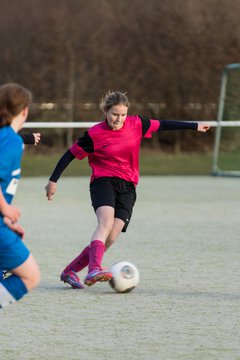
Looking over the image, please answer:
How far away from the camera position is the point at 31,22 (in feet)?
94.6

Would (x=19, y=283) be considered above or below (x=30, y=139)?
below

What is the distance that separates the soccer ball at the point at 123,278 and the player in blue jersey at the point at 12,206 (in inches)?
84.8

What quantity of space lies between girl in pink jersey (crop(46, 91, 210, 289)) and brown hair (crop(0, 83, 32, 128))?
252 centimetres

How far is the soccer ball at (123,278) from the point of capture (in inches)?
295

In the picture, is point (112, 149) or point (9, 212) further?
point (112, 149)

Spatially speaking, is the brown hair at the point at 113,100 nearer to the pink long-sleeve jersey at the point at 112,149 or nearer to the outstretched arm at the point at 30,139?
the pink long-sleeve jersey at the point at 112,149

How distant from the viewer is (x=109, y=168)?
814 centimetres

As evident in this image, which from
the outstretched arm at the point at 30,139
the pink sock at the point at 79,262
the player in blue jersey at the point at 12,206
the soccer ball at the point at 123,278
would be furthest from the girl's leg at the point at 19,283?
the outstretched arm at the point at 30,139

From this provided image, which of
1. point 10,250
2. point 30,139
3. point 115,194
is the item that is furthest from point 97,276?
point 10,250

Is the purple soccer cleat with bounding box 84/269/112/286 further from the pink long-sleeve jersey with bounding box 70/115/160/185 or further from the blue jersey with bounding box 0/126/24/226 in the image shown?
the blue jersey with bounding box 0/126/24/226

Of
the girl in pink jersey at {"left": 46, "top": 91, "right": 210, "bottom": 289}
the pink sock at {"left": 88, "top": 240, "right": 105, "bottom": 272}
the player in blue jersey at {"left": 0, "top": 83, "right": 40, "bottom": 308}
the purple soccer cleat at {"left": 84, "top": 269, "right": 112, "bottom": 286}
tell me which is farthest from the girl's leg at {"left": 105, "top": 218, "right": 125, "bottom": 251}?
the player in blue jersey at {"left": 0, "top": 83, "right": 40, "bottom": 308}

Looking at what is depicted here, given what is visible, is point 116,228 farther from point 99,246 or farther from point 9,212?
point 9,212

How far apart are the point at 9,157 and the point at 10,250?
467mm

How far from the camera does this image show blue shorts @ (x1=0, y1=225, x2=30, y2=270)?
17.3 feet
